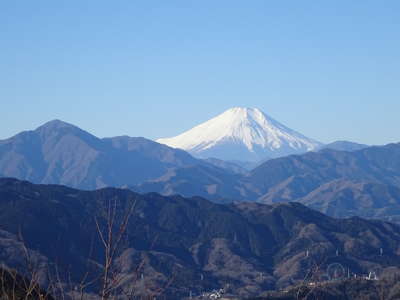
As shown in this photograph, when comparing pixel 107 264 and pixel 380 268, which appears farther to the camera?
pixel 380 268

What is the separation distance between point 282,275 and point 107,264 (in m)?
147

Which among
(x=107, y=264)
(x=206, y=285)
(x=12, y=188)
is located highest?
(x=107, y=264)

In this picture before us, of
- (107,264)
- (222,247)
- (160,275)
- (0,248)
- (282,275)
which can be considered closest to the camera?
(107,264)

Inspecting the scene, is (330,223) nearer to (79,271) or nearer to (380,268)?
(380,268)

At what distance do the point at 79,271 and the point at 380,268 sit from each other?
62.2 metres

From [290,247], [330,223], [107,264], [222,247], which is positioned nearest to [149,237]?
[222,247]

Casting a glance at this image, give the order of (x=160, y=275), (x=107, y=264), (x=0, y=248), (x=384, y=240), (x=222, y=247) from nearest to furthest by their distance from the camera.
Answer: (x=107, y=264) → (x=0, y=248) → (x=160, y=275) → (x=222, y=247) → (x=384, y=240)

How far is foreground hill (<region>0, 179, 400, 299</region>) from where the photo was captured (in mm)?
141250

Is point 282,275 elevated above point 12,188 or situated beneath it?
situated beneath

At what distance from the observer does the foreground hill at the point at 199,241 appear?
141250 millimetres

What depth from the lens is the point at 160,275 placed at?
135 meters

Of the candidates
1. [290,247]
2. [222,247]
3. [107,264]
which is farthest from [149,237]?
[107,264]

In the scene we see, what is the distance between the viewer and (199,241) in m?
180

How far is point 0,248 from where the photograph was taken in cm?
11906
